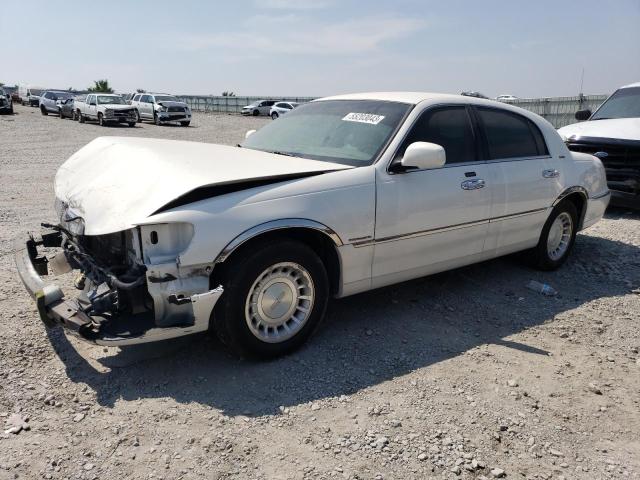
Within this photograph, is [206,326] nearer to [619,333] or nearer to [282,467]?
[282,467]

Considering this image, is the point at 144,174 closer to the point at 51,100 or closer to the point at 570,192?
the point at 570,192

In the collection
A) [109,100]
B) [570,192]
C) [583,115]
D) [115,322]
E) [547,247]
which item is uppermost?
[109,100]

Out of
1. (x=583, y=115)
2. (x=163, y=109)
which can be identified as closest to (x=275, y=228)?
(x=583, y=115)

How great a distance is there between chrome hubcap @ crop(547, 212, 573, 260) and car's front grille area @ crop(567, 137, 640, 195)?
2886 millimetres

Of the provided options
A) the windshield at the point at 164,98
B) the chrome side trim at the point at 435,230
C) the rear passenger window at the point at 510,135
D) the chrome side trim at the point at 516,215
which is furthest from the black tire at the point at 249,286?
the windshield at the point at 164,98

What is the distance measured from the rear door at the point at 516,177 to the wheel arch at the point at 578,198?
12cm

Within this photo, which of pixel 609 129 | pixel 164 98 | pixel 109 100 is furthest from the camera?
pixel 164 98

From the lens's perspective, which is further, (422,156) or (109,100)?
(109,100)

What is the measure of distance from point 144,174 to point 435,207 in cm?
214

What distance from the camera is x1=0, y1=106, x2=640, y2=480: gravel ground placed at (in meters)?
2.72

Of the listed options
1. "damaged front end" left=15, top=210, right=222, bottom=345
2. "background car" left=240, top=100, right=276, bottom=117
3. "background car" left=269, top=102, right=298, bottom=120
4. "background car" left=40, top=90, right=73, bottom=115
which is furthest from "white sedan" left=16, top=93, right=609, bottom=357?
Result: "background car" left=240, top=100, right=276, bottom=117

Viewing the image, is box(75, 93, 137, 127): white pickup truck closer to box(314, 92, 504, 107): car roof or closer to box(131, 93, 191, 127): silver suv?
box(131, 93, 191, 127): silver suv

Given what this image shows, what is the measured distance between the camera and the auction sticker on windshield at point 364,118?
4211 millimetres

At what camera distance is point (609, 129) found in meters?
8.30
